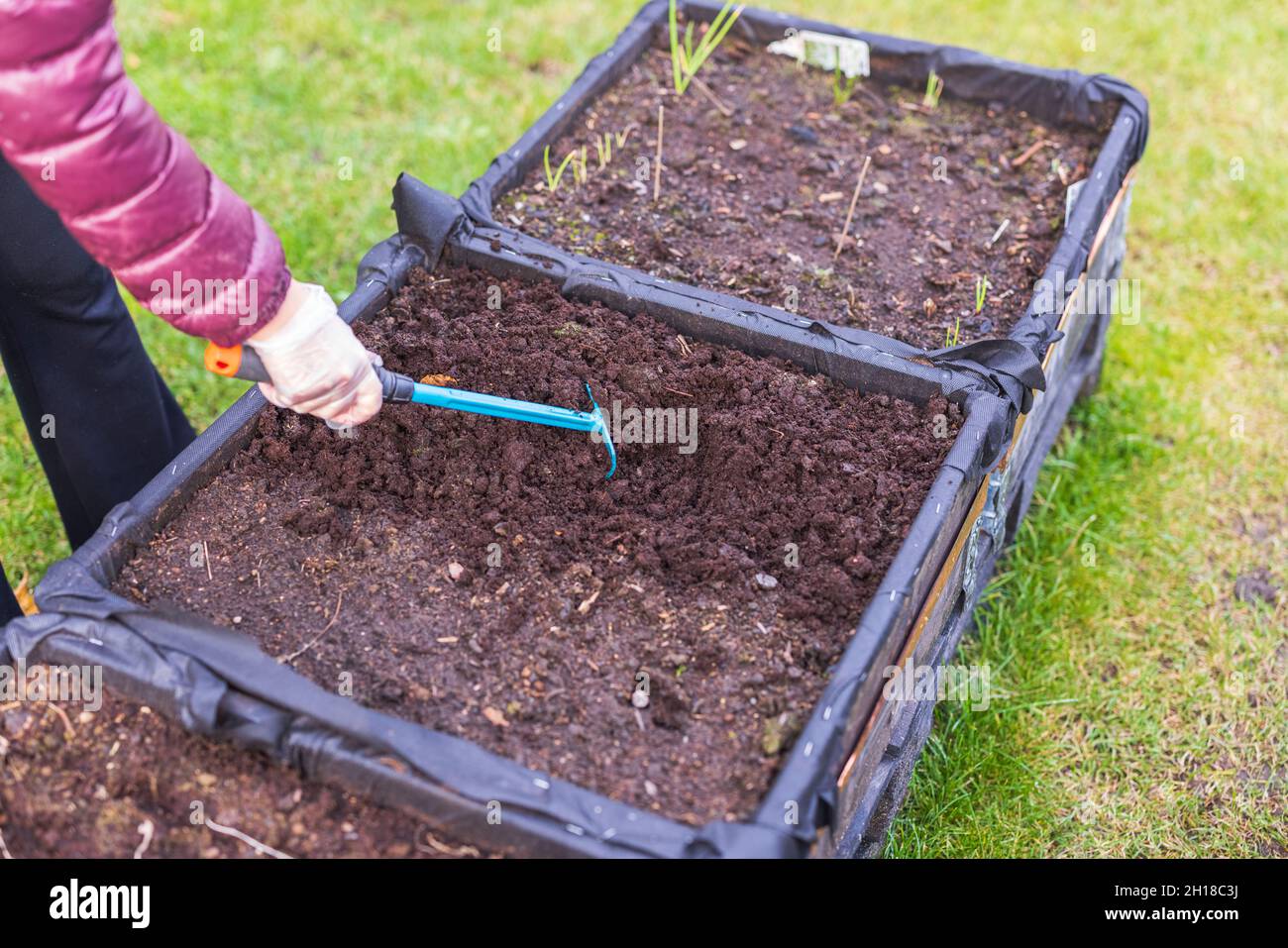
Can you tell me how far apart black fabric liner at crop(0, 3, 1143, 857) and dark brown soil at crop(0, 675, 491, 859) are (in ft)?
0.14

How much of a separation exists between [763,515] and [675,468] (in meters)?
0.21

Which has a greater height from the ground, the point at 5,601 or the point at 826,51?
the point at 826,51

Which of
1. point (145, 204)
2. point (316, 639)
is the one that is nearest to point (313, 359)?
point (145, 204)

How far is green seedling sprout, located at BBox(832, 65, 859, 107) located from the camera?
129 inches

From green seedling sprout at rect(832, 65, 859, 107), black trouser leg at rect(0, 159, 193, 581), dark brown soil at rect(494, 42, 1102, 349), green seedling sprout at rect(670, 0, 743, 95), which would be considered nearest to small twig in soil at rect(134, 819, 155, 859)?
black trouser leg at rect(0, 159, 193, 581)

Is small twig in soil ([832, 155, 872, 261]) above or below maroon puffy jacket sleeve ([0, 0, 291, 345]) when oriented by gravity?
below

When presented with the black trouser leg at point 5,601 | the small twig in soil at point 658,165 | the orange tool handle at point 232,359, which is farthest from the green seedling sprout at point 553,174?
the black trouser leg at point 5,601

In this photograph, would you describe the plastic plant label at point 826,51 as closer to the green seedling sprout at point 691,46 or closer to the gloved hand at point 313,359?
the green seedling sprout at point 691,46

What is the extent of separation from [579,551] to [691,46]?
1.92 m

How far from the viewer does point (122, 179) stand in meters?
1.57

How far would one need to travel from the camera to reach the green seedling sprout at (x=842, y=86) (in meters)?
3.28

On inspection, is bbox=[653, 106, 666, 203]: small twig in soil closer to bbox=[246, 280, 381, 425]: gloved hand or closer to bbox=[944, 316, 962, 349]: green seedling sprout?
bbox=[944, 316, 962, 349]: green seedling sprout

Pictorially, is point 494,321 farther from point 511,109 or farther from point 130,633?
point 511,109

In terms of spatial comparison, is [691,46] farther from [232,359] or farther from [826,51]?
[232,359]
